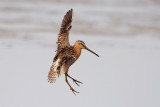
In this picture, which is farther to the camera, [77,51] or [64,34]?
[64,34]

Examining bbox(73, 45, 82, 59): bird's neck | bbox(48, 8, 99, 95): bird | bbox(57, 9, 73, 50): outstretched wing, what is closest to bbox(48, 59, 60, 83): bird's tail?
bbox(48, 8, 99, 95): bird

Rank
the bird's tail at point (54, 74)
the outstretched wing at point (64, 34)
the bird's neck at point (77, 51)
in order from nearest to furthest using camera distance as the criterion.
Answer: the bird's tail at point (54, 74) → the bird's neck at point (77, 51) → the outstretched wing at point (64, 34)

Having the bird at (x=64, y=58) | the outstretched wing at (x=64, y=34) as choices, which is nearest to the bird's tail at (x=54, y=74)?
the bird at (x=64, y=58)

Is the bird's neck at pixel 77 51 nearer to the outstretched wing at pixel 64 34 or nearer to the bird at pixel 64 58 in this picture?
the bird at pixel 64 58

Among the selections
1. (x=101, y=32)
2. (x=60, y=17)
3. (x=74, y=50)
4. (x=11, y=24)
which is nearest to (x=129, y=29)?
(x=101, y=32)

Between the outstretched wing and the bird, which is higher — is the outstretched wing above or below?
above

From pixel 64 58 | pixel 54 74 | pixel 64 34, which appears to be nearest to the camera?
pixel 54 74

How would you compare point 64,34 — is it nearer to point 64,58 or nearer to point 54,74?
point 64,58

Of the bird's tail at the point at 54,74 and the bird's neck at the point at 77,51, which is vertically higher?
the bird's neck at the point at 77,51

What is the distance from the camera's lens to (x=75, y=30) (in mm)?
9469

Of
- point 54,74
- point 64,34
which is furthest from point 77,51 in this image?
point 64,34


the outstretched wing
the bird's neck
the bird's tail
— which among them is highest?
the outstretched wing

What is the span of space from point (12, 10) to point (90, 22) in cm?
139

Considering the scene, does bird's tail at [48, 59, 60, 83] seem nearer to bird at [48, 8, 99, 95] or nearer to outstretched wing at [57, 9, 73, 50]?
bird at [48, 8, 99, 95]
